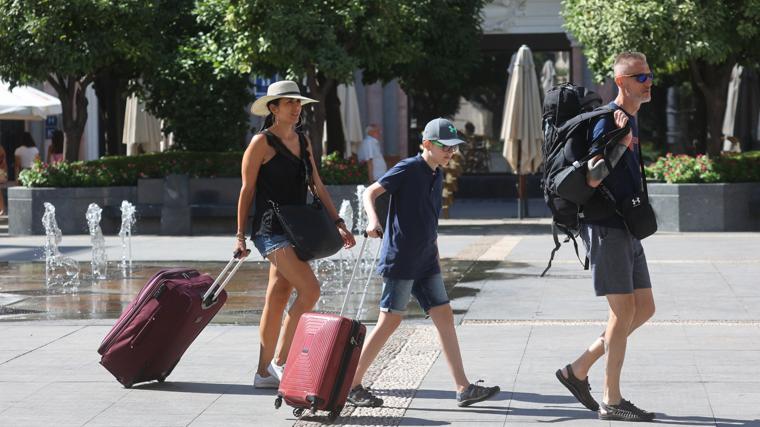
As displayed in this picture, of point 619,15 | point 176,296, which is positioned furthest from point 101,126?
point 176,296

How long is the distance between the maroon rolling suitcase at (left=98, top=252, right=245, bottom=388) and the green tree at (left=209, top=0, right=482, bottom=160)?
10.9 meters

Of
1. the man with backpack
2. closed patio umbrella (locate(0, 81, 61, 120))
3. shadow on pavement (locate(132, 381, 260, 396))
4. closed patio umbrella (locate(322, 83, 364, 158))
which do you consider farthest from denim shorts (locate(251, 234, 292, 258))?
closed patio umbrella (locate(322, 83, 364, 158))

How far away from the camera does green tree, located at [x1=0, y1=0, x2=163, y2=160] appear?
18.7m

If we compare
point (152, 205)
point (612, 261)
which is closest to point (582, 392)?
point (612, 261)

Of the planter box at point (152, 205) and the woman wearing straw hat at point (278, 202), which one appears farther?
the planter box at point (152, 205)

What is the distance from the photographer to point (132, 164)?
19656mm

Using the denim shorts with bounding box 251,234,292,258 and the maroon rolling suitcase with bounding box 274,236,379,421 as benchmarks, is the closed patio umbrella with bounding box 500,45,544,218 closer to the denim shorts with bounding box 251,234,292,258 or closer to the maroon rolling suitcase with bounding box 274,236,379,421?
the denim shorts with bounding box 251,234,292,258

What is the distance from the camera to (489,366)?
25.1 feet

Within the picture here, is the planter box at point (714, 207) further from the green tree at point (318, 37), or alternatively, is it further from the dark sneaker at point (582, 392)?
the dark sneaker at point (582, 392)

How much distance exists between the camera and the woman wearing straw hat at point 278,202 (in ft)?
22.7

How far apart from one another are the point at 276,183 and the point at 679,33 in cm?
1178

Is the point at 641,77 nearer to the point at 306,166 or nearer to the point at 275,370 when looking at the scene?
the point at 306,166

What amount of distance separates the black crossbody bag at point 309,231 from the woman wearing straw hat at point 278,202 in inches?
3.2

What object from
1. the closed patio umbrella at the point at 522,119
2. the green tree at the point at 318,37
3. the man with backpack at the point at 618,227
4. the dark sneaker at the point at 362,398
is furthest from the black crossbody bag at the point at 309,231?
the closed patio umbrella at the point at 522,119
